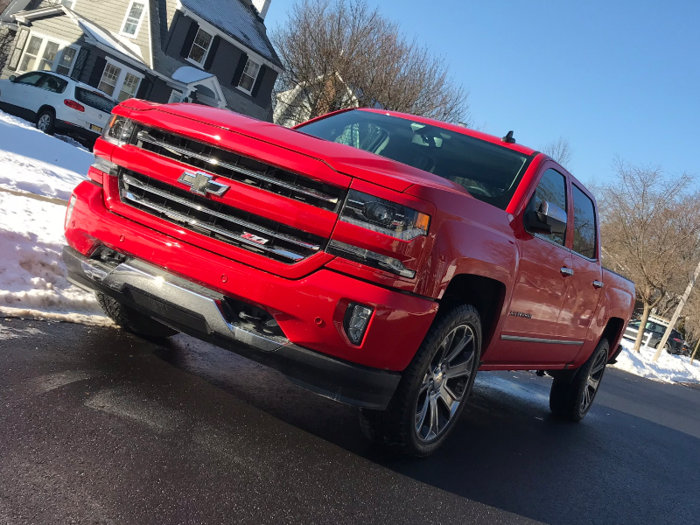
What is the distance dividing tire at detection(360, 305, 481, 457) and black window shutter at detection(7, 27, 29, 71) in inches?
1149

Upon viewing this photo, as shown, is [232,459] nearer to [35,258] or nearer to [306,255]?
[306,255]

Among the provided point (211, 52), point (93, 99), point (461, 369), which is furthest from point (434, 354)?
point (211, 52)

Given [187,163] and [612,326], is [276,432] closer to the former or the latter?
[187,163]

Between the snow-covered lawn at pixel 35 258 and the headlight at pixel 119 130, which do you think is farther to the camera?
the snow-covered lawn at pixel 35 258

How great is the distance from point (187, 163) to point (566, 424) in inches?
187

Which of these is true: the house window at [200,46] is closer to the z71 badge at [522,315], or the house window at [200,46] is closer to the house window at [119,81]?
the house window at [119,81]

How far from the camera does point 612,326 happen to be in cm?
733

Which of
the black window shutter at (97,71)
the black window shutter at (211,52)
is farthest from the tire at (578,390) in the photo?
the black window shutter at (211,52)

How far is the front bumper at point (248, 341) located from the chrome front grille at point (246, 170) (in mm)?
568

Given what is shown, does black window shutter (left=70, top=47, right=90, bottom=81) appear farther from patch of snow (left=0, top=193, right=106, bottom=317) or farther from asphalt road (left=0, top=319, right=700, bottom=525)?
asphalt road (left=0, top=319, right=700, bottom=525)

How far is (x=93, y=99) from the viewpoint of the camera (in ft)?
59.4

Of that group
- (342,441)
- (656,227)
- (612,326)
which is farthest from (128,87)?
(342,441)

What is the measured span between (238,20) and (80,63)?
27.2 ft

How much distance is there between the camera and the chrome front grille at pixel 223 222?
11.3 feet
